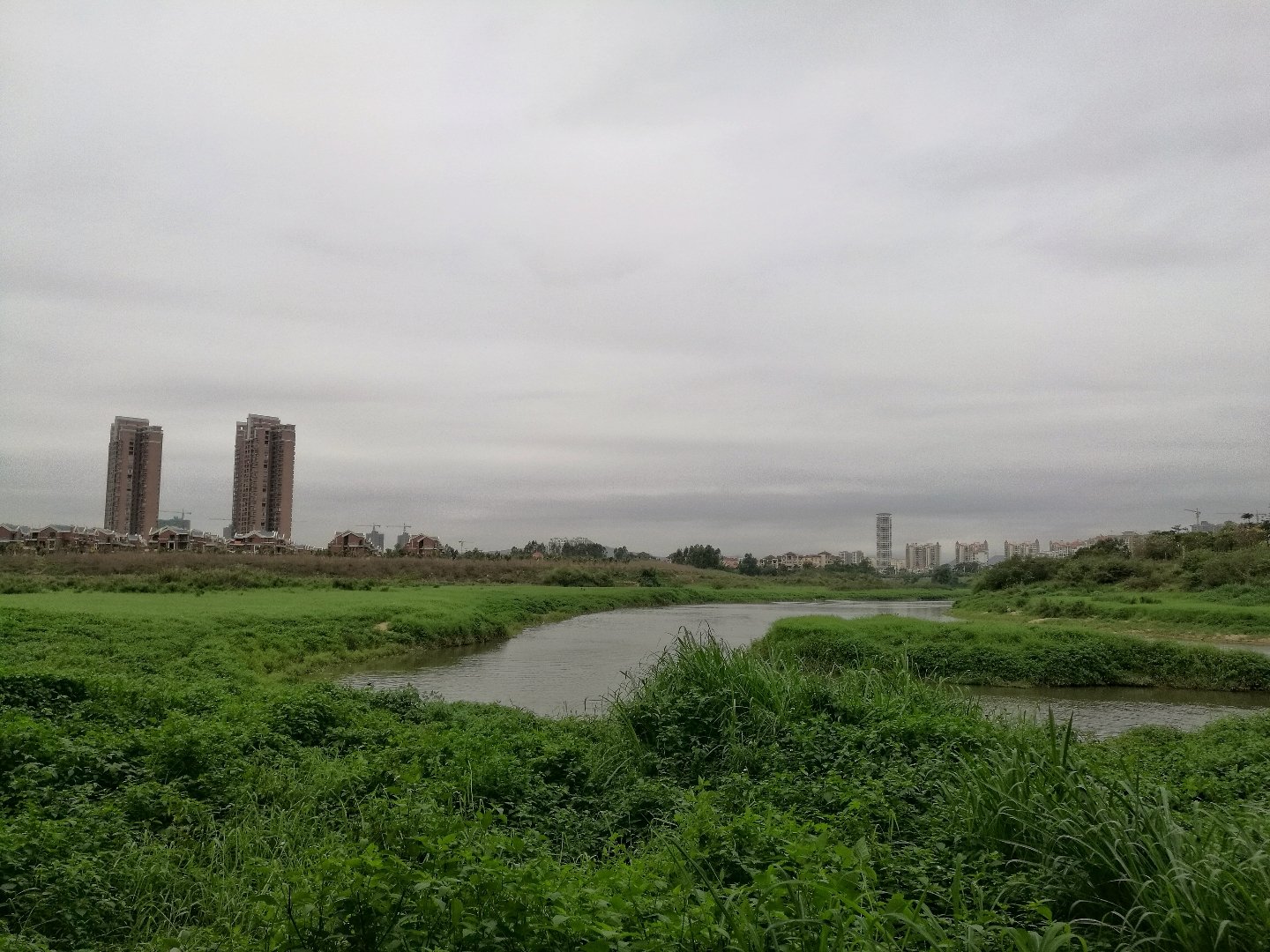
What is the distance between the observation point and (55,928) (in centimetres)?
428

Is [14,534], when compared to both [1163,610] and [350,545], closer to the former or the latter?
[350,545]

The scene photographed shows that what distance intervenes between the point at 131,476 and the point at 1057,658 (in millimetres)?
79797

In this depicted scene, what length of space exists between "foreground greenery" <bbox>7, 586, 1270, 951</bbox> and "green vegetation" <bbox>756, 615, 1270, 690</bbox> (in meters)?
9.38

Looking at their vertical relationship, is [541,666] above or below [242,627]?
below

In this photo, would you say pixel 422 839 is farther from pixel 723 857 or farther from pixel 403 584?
pixel 403 584

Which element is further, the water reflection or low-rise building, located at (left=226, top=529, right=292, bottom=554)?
low-rise building, located at (left=226, top=529, right=292, bottom=554)

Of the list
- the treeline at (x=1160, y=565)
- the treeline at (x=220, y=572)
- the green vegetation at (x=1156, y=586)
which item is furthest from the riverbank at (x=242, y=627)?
the treeline at (x=1160, y=565)

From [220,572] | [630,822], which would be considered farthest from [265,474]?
[630,822]

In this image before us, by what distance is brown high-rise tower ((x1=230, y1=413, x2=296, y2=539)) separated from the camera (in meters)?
77.4

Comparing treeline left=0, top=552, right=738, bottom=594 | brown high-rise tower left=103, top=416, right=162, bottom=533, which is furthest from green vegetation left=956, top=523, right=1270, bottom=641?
brown high-rise tower left=103, top=416, right=162, bottom=533

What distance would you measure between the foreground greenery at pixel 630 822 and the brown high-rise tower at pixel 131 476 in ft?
243

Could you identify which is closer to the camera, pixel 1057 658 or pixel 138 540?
pixel 1057 658

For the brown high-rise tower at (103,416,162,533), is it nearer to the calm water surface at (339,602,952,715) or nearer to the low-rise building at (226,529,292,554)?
the low-rise building at (226,529,292,554)

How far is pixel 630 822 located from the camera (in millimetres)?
6598
